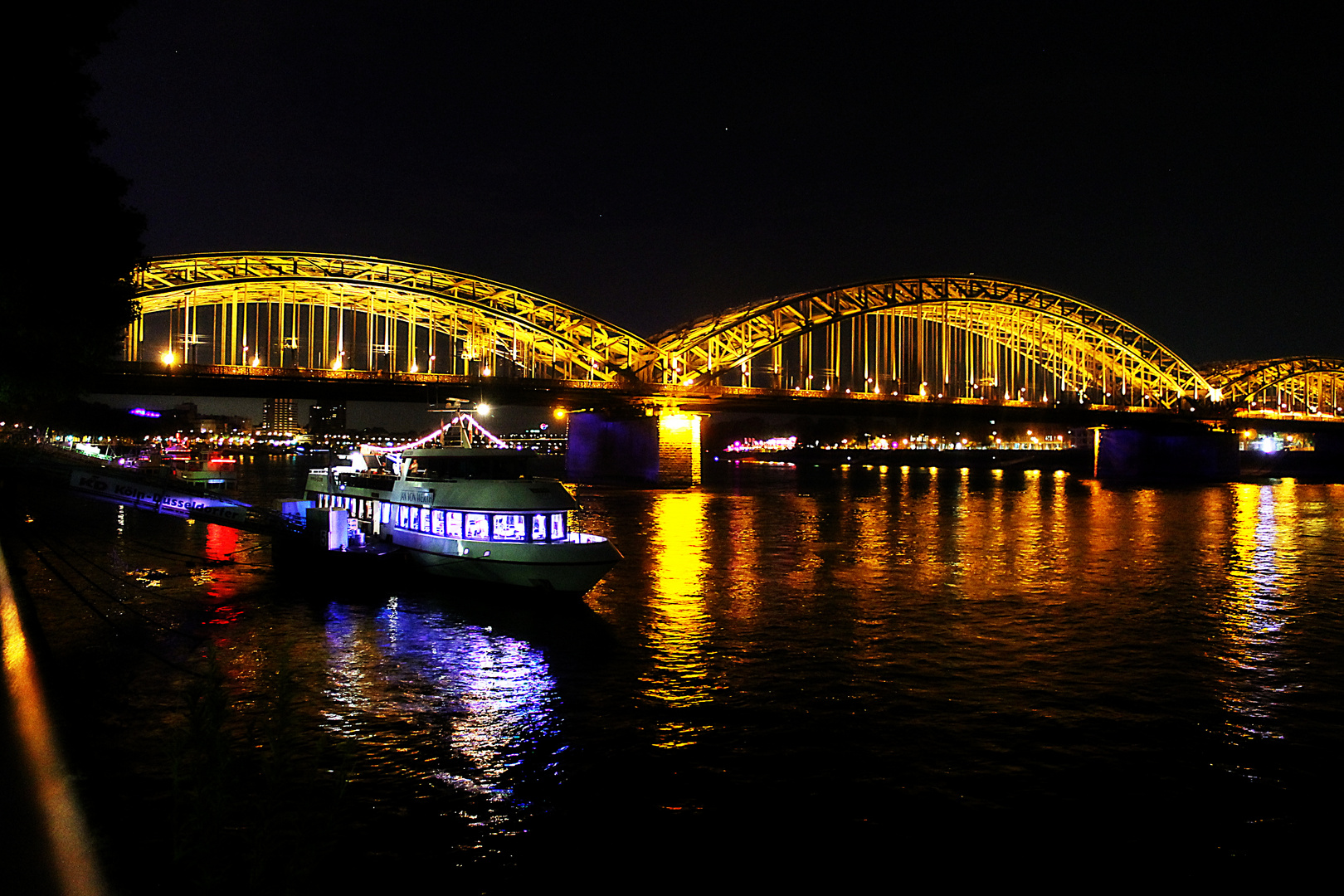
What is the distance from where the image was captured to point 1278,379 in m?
146

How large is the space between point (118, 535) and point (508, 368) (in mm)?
74201

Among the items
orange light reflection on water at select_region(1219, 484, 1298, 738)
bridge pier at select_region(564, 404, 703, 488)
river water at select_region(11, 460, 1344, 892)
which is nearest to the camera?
river water at select_region(11, 460, 1344, 892)

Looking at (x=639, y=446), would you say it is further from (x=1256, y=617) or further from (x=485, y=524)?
(x=1256, y=617)

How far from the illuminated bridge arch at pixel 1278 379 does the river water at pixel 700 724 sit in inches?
4939

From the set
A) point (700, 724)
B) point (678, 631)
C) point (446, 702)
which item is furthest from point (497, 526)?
point (700, 724)

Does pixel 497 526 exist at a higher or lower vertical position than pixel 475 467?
lower

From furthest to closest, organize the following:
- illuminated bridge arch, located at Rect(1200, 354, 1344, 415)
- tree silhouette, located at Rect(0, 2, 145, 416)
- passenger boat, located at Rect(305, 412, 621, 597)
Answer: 1. illuminated bridge arch, located at Rect(1200, 354, 1344, 415)
2. passenger boat, located at Rect(305, 412, 621, 597)
3. tree silhouette, located at Rect(0, 2, 145, 416)

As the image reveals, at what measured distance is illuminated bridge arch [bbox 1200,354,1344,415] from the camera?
14300 cm

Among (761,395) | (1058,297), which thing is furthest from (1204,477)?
(761,395)

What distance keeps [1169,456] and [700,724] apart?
122 m

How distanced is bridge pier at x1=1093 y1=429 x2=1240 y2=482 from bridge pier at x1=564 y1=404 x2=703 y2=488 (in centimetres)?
6112

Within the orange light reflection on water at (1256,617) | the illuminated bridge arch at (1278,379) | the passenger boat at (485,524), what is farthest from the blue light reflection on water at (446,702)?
the illuminated bridge arch at (1278,379)

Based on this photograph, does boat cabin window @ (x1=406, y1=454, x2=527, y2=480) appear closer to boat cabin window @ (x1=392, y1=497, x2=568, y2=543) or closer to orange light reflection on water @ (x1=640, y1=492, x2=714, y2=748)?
boat cabin window @ (x1=392, y1=497, x2=568, y2=543)

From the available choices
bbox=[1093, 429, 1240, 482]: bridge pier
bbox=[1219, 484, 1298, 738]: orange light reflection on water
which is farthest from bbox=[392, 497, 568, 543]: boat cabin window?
bbox=[1093, 429, 1240, 482]: bridge pier
